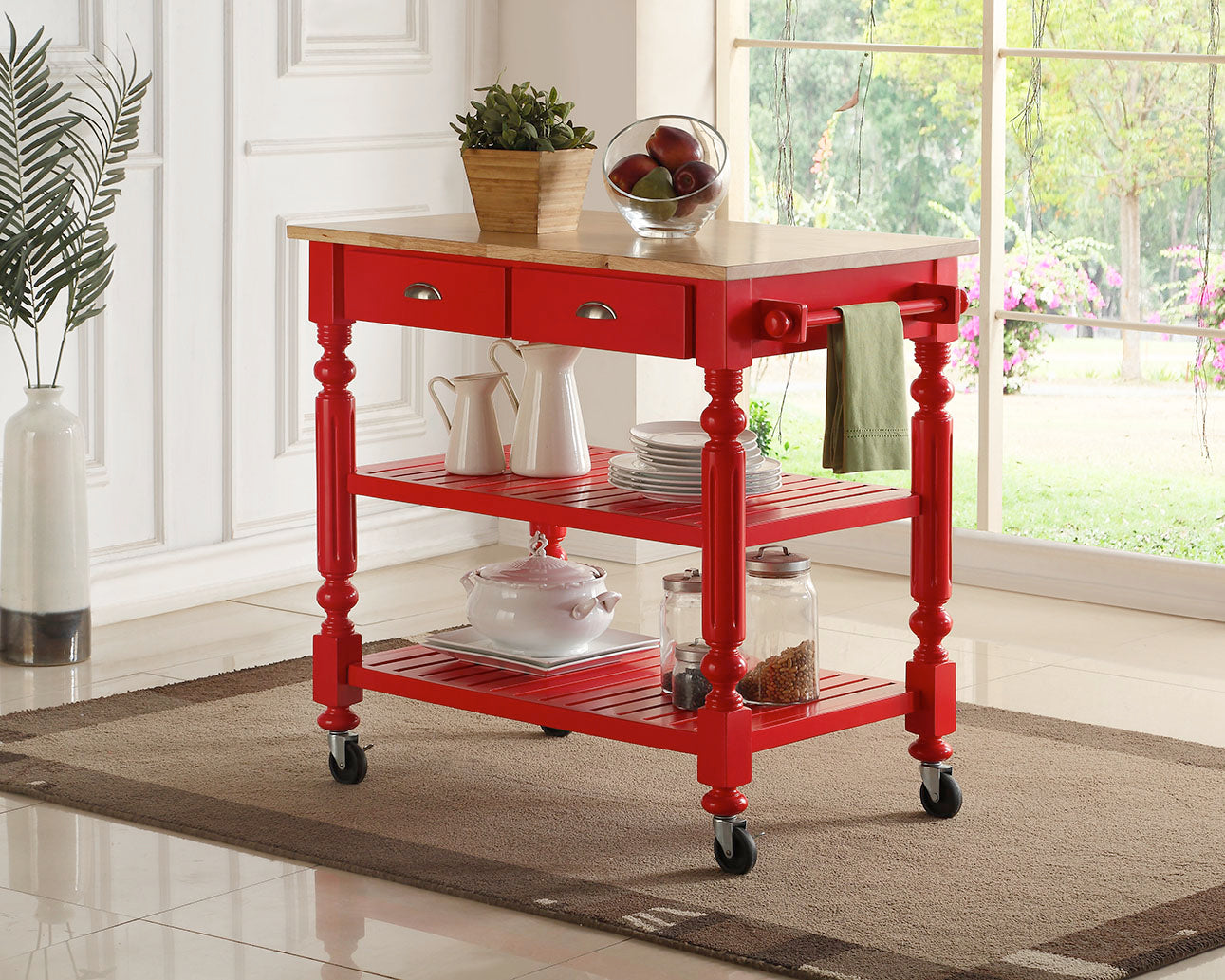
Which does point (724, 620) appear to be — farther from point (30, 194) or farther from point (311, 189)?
point (311, 189)

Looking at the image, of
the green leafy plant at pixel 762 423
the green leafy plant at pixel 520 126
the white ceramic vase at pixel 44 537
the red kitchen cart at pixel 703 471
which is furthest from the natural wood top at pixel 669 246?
the green leafy plant at pixel 762 423

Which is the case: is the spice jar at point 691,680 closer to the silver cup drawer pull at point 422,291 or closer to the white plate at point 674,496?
the white plate at point 674,496

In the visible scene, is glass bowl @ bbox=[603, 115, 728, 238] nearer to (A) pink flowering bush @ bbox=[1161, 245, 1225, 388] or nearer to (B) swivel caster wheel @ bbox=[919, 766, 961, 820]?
(B) swivel caster wheel @ bbox=[919, 766, 961, 820]

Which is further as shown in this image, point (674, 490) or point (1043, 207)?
point (1043, 207)

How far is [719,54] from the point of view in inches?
219

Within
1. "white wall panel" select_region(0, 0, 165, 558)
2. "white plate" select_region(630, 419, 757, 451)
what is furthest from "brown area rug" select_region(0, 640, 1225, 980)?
"white wall panel" select_region(0, 0, 165, 558)

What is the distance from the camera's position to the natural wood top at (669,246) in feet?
9.89

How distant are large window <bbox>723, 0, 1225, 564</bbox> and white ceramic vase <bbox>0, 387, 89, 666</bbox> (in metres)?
2.11

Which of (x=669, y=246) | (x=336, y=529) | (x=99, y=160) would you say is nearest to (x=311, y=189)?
(x=99, y=160)

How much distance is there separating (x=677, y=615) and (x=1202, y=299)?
6.99ft

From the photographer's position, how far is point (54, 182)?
4320 millimetres

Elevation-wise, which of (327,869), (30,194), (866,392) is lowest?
(327,869)

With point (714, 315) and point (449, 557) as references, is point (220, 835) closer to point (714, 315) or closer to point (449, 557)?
point (714, 315)

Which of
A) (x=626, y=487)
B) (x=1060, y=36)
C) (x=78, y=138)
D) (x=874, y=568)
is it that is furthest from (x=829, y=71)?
(x=626, y=487)
